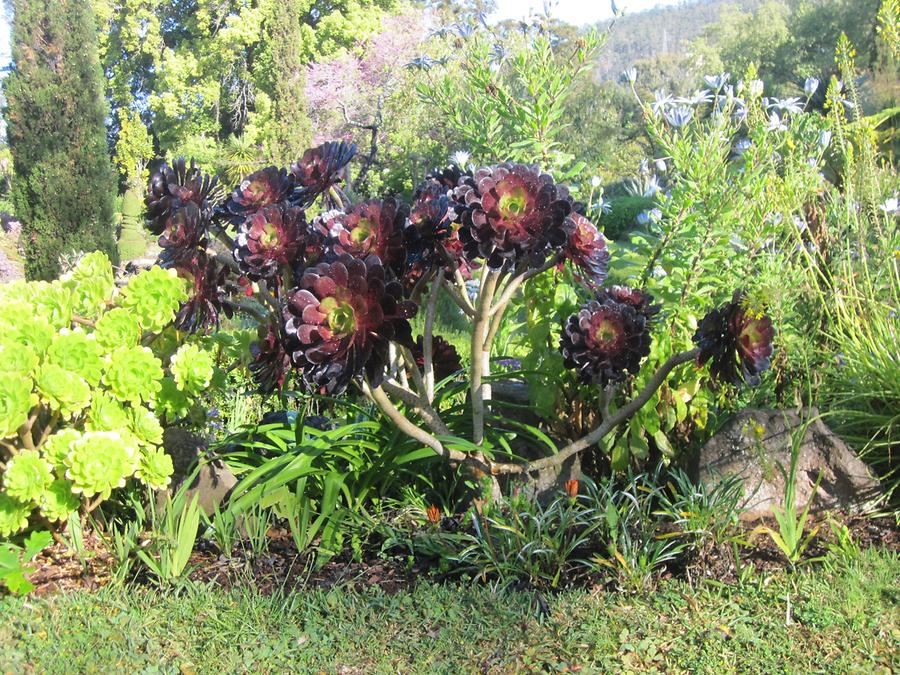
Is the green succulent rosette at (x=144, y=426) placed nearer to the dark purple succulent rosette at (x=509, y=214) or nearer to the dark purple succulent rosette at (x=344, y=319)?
the dark purple succulent rosette at (x=344, y=319)

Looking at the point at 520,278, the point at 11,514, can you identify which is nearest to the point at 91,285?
the point at 11,514

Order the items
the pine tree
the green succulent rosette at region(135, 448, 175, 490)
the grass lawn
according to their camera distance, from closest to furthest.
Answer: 1. the grass lawn
2. the green succulent rosette at region(135, 448, 175, 490)
3. the pine tree

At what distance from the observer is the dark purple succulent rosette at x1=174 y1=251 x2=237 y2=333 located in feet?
8.86

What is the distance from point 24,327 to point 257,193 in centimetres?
90

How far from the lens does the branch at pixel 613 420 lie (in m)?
2.61

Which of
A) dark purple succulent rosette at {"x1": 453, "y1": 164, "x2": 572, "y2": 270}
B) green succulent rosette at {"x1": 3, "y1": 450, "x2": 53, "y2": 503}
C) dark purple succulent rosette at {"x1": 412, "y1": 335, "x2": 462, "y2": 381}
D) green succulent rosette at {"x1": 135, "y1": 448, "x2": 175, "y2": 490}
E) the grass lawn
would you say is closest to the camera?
the grass lawn

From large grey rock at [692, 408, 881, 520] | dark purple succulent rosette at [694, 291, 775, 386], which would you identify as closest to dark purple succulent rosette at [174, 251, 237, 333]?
dark purple succulent rosette at [694, 291, 775, 386]

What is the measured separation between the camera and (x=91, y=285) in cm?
291

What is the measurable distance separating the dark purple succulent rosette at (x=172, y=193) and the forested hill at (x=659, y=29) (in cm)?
9728

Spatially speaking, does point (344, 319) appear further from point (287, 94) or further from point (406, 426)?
point (287, 94)

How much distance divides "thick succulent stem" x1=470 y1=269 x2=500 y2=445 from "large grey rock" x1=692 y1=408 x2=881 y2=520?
84 centimetres

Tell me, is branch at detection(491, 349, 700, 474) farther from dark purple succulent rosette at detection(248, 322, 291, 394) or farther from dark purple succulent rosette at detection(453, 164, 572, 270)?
dark purple succulent rosette at detection(248, 322, 291, 394)

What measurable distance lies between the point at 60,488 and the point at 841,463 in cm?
275

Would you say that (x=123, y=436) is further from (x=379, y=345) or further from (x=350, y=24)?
(x=350, y=24)
